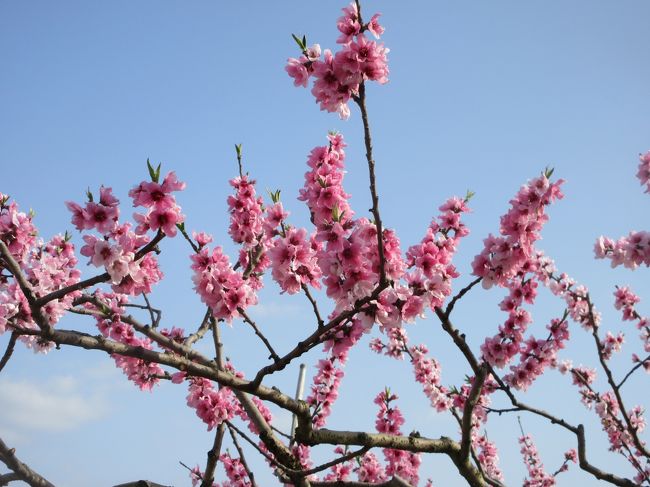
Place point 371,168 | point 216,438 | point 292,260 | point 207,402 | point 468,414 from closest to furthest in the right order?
1. point 371,168
2. point 292,260
3. point 468,414
4. point 207,402
5. point 216,438

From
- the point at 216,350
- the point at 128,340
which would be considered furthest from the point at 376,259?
the point at 128,340

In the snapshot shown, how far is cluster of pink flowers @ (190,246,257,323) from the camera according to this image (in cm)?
420

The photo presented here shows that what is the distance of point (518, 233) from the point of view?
4.77m

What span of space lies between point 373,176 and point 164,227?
1.60 m

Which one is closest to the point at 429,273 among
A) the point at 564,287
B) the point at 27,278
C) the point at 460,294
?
the point at 460,294

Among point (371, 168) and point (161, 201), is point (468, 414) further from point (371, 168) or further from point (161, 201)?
point (161, 201)

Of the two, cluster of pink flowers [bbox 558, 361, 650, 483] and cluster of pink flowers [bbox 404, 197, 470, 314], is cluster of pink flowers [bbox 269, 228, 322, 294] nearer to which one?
cluster of pink flowers [bbox 404, 197, 470, 314]

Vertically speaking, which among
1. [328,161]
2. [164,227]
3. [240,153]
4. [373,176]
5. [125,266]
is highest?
[240,153]

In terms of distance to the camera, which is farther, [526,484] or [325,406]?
[526,484]

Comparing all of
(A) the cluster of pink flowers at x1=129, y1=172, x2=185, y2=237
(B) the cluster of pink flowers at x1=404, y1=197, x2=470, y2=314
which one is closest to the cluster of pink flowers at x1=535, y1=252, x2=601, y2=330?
(B) the cluster of pink flowers at x1=404, y1=197, x2=470, y2=314

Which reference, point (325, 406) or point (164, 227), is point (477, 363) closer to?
point (164, 227)

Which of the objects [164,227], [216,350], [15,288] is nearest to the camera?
[164,227]

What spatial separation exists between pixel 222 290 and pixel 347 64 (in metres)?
2.09

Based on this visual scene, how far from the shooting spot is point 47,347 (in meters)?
6.08
